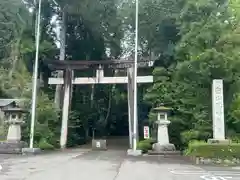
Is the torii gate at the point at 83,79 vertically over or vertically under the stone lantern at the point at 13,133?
over

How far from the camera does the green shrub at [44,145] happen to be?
928 inches

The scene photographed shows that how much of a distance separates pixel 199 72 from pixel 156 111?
4.42 metres

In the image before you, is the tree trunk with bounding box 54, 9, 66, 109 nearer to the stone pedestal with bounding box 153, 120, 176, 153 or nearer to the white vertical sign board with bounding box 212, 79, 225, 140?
the stone pedestal with bounding box 153, 120, 176, 153

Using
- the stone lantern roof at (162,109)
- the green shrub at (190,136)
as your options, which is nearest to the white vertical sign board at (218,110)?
the green shrub at (190,136)

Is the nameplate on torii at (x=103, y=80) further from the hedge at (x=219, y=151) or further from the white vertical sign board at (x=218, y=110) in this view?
the hedge at (x=219, y=151)

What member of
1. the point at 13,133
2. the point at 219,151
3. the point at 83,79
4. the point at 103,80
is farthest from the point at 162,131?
the point at 13,133

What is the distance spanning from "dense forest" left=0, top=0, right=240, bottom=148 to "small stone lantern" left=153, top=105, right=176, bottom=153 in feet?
3.02

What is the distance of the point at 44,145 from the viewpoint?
23625 millimetres

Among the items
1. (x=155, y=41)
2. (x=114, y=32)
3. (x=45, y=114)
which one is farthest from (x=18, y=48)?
(x=155, y=41)

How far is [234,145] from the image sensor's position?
16.9 metres

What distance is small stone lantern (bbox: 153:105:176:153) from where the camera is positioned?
69.7 ft

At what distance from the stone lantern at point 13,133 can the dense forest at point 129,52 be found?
127cm

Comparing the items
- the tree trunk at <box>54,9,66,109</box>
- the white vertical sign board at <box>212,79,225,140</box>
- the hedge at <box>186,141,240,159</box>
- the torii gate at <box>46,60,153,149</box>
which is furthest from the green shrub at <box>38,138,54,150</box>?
the white vertical sign board at <box>212,79,225,140</box>

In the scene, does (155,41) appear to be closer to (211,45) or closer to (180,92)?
(180,92)
